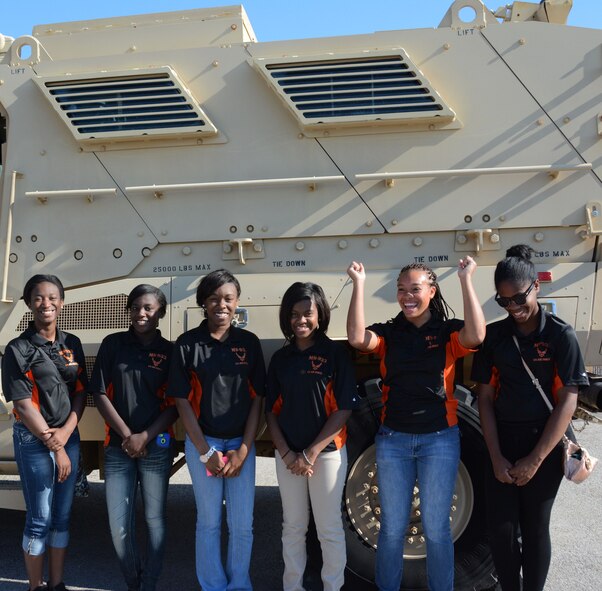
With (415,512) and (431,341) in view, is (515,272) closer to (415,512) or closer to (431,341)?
(431,341)

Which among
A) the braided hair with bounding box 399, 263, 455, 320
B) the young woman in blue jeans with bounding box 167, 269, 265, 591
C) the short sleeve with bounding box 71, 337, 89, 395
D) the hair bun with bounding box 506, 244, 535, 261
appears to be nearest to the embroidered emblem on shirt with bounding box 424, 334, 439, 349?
the braided hair with bounding box 399, 263, 455, 320

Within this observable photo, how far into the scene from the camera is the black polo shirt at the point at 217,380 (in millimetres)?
3564

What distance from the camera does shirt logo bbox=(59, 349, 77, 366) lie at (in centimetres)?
376

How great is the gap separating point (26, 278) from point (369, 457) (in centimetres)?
253

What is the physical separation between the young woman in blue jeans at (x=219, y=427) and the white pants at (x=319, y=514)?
22 centimetres

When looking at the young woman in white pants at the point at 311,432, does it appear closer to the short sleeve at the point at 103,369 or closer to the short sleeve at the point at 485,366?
the short sleeve at the point at 485,366

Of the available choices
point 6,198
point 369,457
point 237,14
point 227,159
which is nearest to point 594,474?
point 369,457

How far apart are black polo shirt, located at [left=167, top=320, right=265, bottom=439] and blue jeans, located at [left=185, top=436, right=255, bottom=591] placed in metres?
0.12

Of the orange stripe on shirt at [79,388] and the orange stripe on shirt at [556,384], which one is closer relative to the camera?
the orange stripe on shirt at [556,384]

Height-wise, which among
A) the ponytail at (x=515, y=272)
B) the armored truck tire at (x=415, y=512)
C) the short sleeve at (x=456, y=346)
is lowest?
the armored truck tire at (x=415, y=512)

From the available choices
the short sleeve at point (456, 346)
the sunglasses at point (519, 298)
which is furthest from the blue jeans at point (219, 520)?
the sunglasses at point (519, 298)

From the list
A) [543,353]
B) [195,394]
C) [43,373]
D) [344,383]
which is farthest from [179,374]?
[543,353]

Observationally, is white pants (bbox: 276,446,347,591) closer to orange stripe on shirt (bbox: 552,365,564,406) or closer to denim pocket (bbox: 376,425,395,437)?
denim pocket (bbox: 376,425,395,437)

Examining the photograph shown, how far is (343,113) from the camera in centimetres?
429
